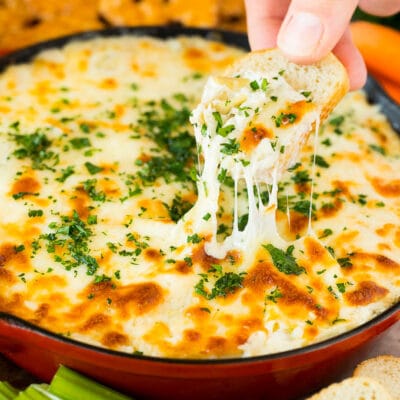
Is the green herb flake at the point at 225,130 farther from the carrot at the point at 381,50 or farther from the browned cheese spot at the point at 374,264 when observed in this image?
the carrot at the point at 381,50

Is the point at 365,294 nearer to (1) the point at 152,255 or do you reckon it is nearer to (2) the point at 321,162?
(1) the point at 152,255

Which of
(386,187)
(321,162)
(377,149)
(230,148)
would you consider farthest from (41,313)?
(377,149)

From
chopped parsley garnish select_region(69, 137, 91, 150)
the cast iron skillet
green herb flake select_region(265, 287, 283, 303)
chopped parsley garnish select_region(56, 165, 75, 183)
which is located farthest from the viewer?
chopped parsley garnish select_region(69, 137, 91, 150)

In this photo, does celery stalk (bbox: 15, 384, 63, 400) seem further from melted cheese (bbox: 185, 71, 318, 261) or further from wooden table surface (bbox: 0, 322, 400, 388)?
melted cheese (bbox: 185, 71, 318, 261)

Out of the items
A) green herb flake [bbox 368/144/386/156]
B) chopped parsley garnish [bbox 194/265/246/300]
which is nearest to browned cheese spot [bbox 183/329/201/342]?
chopped parsley garnish [bbox 194/265/246/300]

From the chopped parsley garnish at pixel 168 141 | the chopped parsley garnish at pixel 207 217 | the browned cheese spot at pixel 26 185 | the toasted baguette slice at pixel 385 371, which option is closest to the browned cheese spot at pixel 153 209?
the chopped parsley garnish at pixel 168 141

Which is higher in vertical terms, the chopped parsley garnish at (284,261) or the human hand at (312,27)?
the human hand at (312,27)
